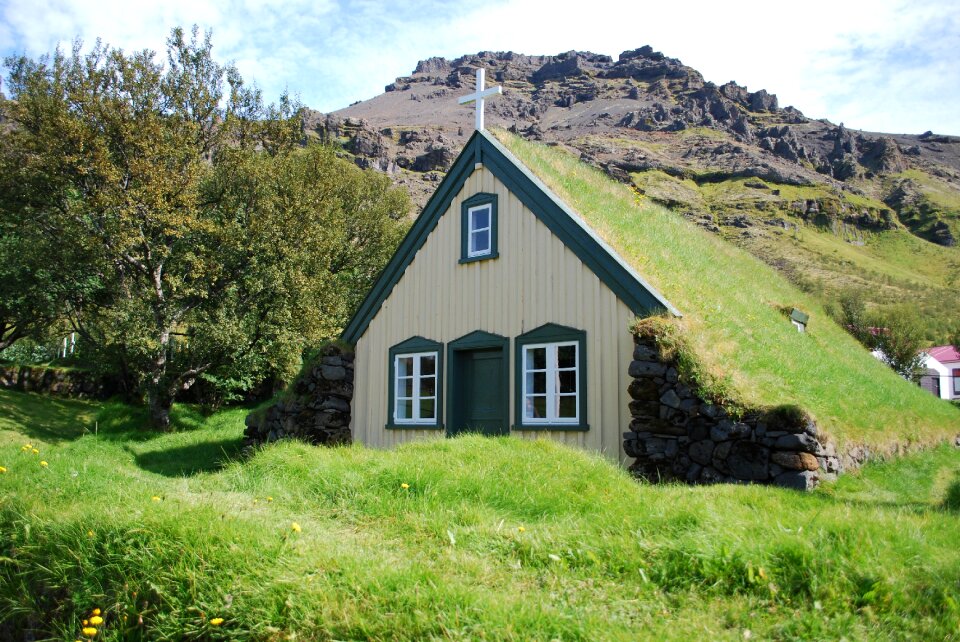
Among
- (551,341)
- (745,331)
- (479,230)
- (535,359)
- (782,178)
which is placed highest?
(782,178)

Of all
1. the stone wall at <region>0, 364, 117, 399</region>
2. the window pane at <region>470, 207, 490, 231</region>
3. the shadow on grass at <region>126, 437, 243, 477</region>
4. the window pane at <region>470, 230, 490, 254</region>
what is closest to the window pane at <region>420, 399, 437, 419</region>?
the window pane at <region>470, 230, 490, 254</region>

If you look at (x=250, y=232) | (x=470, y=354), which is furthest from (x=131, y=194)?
(x=470, y=354)

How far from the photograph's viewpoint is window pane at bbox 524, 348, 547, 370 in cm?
1201

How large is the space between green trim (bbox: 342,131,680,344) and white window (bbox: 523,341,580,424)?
4.59 feet

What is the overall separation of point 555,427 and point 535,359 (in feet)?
4.37

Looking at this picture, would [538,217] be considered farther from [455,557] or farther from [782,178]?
[782,178]

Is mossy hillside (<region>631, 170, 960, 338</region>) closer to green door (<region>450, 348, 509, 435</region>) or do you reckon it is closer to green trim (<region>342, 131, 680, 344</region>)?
green trim (<region>342, 131, 680, 344</region>)

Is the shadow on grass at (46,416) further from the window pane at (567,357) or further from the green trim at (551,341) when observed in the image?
the window pane at (567,357)

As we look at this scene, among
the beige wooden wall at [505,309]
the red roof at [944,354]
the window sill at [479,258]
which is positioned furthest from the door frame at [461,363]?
the red roof at [944,354]

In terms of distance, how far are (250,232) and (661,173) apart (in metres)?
132

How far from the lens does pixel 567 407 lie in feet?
37.8

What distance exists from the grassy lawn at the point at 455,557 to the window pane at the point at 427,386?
5.64m

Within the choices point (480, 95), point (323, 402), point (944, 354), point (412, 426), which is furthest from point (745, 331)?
point (944, 354)

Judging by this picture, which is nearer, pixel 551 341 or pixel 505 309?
pixel 551 341
